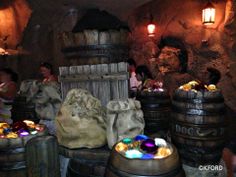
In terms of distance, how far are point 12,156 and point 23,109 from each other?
7.66 feet

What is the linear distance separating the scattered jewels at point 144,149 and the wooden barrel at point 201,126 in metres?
1.76

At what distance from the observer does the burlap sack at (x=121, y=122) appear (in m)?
2.87

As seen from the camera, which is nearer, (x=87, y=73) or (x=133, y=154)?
(x=133, y=154)

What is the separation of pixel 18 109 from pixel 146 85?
3.03 meters

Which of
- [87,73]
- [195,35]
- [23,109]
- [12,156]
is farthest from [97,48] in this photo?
[195,35]

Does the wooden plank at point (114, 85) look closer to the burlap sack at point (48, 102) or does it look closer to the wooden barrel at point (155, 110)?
the burlap sack at point (48, 102)

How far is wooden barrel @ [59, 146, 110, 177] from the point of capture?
2.72 m

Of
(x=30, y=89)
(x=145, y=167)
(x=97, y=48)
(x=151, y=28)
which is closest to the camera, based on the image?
(x=145, y=167)

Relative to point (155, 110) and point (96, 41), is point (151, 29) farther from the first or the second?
point (96, 41)

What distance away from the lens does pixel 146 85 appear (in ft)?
19.4

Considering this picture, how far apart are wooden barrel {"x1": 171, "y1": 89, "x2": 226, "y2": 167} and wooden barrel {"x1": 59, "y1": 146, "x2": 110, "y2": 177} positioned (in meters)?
1.61

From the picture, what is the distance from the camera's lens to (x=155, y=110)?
17.4 ft

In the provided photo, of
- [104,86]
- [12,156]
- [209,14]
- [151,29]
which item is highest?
[209,14]

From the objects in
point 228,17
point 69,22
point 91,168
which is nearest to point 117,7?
point 69,22
